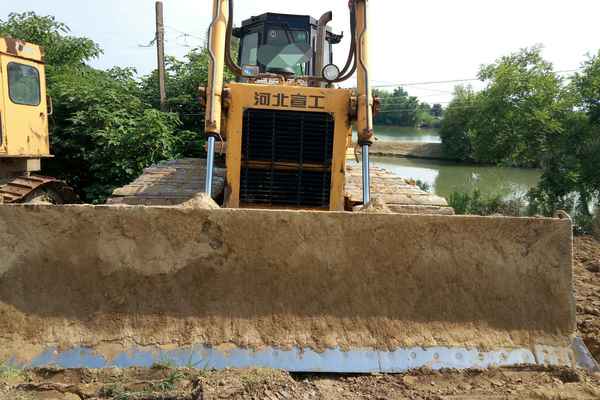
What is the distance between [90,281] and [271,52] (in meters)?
3.51

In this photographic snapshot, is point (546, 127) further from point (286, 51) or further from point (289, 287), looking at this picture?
point (289, 287)

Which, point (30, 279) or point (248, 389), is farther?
point (30, 279)

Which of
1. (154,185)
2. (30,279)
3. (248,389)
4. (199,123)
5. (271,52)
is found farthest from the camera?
(199,123)

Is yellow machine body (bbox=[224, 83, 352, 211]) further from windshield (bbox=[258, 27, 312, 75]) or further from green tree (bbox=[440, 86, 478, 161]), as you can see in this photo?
green tree (bbox=[440, 86, 478, 161])

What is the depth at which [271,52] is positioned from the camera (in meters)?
5.86

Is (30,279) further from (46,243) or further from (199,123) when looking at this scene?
(199,123)

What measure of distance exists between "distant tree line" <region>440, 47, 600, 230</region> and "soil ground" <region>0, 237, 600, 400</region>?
984cm

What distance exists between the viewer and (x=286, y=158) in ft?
15.8

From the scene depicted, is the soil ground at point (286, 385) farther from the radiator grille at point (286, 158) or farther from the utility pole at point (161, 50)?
the utility pole at point (161, 50)

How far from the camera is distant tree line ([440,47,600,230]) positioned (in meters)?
12.0

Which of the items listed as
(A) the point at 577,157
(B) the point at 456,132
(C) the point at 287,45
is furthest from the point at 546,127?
(B) the point at 456,132

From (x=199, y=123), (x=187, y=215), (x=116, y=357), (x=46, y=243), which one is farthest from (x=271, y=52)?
(x=199, y=123)

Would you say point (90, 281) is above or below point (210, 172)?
below

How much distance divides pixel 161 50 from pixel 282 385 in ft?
36.6
